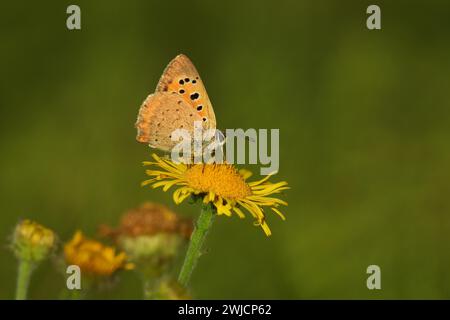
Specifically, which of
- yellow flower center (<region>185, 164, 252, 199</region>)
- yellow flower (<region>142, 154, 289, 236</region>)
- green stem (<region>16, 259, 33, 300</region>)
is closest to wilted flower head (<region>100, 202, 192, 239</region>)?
yellow flower (<region>142, 154, 289, 236</region>)

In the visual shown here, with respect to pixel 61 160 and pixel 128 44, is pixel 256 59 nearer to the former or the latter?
pixel 128 44

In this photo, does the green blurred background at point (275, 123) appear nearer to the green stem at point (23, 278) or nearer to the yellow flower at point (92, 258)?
the yellow flower at point (92, 258)

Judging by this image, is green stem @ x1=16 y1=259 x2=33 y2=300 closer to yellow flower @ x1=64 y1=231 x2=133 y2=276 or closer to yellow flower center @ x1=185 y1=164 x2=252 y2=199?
yellow flower @ x1=64 y1=231 x2=133 y2=276

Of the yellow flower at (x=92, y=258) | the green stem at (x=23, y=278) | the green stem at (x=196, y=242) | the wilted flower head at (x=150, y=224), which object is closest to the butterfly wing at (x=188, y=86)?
the wilted flower head at (x=150, y=224)

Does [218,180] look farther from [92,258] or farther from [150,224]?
[92,258]

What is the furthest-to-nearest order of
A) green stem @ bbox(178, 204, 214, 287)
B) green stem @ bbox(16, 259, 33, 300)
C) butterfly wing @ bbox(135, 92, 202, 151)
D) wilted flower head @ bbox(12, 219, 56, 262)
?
butterfly wing @ bbox(135, 92, 202, 151)
wilted flower head @ bbox(12, 219, 56, 262)
green stem @ bbox(16, 259, 33, 300)
green stem @ bbox(178, 204, 214, 287)
